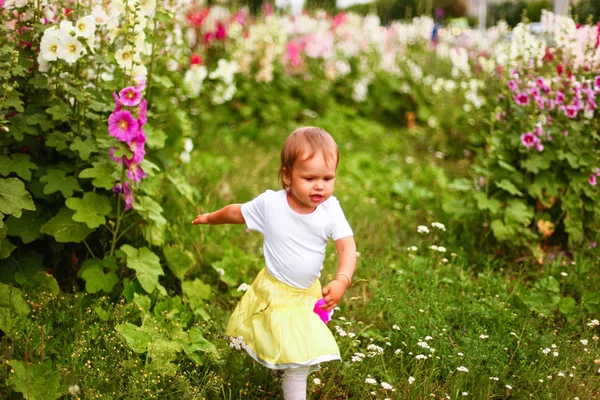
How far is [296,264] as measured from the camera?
2281mm

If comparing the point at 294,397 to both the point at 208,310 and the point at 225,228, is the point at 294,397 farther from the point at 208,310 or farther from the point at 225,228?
the point at 225,228

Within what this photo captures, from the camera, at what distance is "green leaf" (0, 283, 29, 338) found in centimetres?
254

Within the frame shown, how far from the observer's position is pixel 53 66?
9.30ft

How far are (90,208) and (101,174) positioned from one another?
0.18 meters

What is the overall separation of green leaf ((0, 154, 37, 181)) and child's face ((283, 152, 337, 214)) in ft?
4.31

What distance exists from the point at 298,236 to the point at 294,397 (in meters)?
0.62

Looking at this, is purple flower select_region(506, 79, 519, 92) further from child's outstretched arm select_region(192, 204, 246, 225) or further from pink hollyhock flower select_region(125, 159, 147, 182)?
pink hollyhock flower select_region(125, 159, 147, 182)

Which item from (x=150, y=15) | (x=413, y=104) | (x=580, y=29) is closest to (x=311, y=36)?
(x=413, y=104)

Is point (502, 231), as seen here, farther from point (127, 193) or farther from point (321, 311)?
point (127, 193)

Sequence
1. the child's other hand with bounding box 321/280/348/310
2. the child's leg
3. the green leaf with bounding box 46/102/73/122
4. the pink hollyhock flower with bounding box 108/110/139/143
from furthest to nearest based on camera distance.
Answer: the green leaf with bounding box 46/102/73/122 < the pink hollyhock flower with bounding box 108/110/139/143 < the child's leg < the child's other hand with bounding box 321/280/348/310

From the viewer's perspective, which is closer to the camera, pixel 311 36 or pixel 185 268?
pixel 185 268

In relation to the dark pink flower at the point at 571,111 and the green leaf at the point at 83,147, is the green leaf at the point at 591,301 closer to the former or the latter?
the dark pink flower at the point at 571,111

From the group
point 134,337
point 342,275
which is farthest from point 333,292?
point 134,337

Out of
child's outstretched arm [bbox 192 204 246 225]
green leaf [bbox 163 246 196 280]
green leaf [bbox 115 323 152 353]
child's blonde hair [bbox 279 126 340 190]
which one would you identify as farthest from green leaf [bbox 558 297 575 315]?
green leaf [bbox 115 323 152 353]
